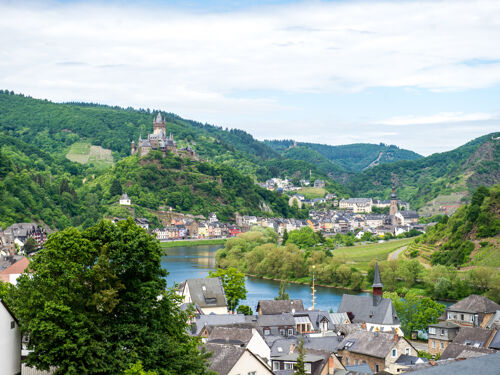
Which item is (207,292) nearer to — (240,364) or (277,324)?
(277,324)

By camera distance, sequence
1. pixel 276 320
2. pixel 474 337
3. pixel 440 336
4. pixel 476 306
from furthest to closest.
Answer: pixel 476 306
pixel 440 336
pixel 276 320
pixel 474 337

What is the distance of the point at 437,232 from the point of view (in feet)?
274

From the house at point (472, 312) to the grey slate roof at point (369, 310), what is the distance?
13.5ft

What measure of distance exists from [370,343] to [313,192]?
6545 inches

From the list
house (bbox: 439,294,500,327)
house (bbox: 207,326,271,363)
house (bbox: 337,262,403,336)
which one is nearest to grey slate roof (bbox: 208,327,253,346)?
house (bbox: 207,326,271,363)

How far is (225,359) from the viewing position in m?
19.9

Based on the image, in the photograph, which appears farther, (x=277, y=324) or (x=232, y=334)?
(x=277, y=324)

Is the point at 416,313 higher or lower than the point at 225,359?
lower

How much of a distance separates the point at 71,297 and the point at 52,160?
507 ft

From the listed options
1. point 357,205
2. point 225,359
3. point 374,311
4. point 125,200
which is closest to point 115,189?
point 125,200

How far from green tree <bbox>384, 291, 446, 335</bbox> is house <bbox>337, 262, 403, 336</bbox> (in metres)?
2.35

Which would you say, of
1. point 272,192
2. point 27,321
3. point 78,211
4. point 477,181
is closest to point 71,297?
point 27,321

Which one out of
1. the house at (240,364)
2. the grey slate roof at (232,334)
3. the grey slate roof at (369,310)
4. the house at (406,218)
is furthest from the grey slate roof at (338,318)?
the house at (406,218)

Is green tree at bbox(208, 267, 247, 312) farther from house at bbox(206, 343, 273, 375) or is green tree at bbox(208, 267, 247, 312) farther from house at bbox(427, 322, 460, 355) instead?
house at bbox(206, 343, 273, 375)
